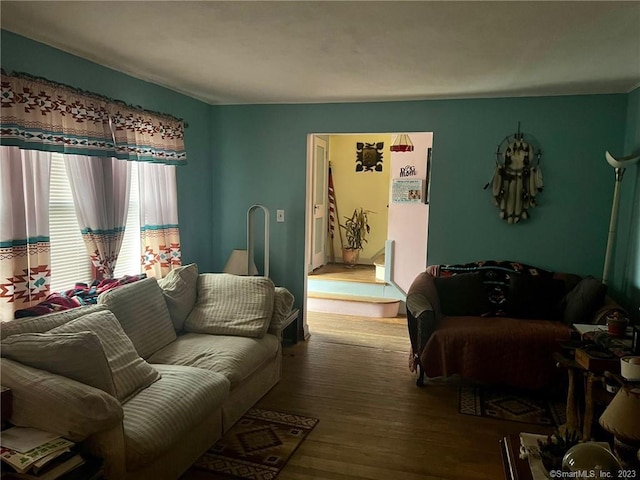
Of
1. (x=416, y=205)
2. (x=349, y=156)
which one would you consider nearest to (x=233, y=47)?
(x=416, y=205)

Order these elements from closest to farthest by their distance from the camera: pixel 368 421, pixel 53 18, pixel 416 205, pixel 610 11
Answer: pixel 610 11 → pixel 53 18 → pixel 368 421 → pixel 416 205

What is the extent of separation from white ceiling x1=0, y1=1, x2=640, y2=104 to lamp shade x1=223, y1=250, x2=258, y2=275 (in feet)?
4.95

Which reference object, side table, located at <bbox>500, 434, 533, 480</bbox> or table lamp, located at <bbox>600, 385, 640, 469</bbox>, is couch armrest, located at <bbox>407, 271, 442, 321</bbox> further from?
table lamp, located at <bbox>600, 385, 640, 469</bbox>

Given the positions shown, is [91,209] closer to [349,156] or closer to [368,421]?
[368,421]

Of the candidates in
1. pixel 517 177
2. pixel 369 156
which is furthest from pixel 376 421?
pixel 369 156

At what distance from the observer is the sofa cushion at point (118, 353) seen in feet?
7.79

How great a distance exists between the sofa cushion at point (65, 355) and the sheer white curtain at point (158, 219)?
159 centimetres

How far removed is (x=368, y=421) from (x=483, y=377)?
0.97m

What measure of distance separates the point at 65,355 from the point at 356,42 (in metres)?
2.13

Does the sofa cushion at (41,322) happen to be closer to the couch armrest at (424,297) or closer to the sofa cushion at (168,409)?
the sofa cushion at (168,409)

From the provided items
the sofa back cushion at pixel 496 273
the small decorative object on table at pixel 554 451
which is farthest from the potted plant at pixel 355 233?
the small decorative object on table at pixel 554 451

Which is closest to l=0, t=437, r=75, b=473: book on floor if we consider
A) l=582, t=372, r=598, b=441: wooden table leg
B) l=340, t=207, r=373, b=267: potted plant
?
l=582, t=372, r=598, b=441: wooden table leg

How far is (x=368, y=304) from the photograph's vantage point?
5.55 m

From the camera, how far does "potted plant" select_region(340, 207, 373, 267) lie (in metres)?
6.93
